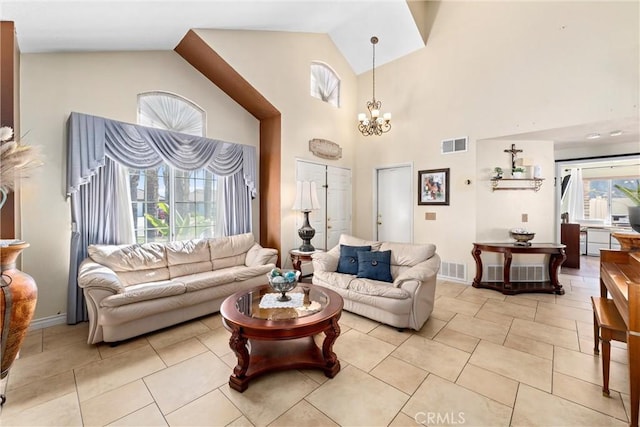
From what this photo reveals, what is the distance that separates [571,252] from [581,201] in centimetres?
256

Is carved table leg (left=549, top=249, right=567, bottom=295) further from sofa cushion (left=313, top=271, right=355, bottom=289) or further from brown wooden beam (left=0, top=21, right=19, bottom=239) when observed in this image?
brown wooden beam (left=0, top=21, right=19, bottom=239)

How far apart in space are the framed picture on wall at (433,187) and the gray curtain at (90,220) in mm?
4693

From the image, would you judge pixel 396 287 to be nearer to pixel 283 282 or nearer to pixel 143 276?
pixel 283 282

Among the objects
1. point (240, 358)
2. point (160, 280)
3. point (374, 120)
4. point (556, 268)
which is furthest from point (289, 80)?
point (556, 268)

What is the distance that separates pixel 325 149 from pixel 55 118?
3734 mm

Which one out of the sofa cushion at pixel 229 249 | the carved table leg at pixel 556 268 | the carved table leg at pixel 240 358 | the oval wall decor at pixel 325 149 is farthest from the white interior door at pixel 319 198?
the carved table leg at pixel 556 268

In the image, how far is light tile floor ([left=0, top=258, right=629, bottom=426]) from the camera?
1653 mm

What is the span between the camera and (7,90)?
2.33m

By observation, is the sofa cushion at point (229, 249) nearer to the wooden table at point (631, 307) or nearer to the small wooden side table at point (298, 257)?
the small wooden side table at point (298, 257)

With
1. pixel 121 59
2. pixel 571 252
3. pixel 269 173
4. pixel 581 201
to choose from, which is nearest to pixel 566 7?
pixel 571 252

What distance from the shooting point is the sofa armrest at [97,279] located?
7.83 ft

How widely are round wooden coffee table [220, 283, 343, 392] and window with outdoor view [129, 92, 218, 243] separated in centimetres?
197

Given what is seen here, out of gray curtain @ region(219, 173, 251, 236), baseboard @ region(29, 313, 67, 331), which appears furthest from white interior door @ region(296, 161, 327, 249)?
baseboard @ region(29, 313, 67, 331)

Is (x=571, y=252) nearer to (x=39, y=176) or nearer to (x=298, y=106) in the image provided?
(x=298, y=106)
